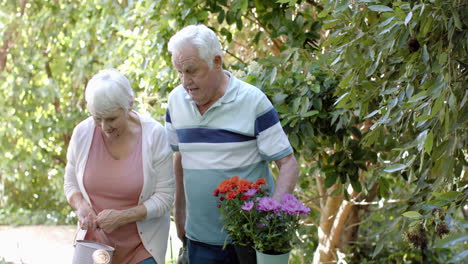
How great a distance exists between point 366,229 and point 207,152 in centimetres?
431

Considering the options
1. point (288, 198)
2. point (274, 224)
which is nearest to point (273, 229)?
point (274, 224)

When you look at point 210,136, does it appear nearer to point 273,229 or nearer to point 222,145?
point 222,145

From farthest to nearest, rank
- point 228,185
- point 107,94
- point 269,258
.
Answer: point 107,94
point 228,185
point 269,258

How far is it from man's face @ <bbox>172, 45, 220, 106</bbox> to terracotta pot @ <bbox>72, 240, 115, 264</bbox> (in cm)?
57

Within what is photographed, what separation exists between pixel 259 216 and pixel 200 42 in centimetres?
60

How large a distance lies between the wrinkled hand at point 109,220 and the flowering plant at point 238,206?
1.35 ft

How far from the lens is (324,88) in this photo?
9.52ft

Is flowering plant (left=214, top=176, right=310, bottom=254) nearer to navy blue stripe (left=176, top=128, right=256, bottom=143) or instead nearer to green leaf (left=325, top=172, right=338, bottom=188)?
navy blue stripe (left=176, top=128, right=256, bottom=143)

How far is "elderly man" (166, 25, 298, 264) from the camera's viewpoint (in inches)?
84.9

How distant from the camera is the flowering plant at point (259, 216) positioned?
1891mm

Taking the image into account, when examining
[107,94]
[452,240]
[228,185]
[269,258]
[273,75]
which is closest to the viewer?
[452,240]

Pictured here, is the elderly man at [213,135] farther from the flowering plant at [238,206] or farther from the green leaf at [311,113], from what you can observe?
the green leaf at [311,113]

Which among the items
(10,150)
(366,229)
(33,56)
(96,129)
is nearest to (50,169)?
(10,150)

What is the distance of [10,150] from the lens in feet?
22.2
